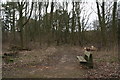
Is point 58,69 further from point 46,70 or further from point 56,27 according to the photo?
point 56,27

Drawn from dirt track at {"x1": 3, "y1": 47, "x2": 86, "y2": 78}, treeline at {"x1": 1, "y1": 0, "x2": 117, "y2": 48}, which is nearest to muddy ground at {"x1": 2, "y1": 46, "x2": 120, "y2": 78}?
dirt track at {"x1": 3, "y1": 47, "x2": 86, "y2": 78}

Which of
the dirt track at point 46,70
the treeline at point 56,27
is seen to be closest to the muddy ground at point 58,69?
the dirt track at point 46,70

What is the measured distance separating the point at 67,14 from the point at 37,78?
100.0ft

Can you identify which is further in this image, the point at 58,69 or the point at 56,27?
the point at 56,27

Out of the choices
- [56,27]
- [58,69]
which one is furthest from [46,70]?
[56,27]

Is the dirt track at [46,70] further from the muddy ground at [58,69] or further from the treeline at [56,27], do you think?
the treeline at [56,27]

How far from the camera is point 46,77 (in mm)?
7734

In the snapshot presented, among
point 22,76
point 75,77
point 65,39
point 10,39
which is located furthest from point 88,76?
point 65,39

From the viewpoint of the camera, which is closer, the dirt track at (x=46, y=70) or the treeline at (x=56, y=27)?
the dirt track at (x=46, y=70)

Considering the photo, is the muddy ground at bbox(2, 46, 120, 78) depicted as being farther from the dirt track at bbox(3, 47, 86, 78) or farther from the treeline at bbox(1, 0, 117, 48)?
the treeline at bbox(1, 0, 117, 48)

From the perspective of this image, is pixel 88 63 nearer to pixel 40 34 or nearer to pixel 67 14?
pixel 40 34

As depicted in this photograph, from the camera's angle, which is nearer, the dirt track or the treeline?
the dirt track

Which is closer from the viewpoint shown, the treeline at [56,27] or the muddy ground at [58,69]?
the muddy ground at [58,69]

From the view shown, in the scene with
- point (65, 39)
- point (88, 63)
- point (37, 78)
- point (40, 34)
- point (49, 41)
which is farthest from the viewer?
point (65, 39)
